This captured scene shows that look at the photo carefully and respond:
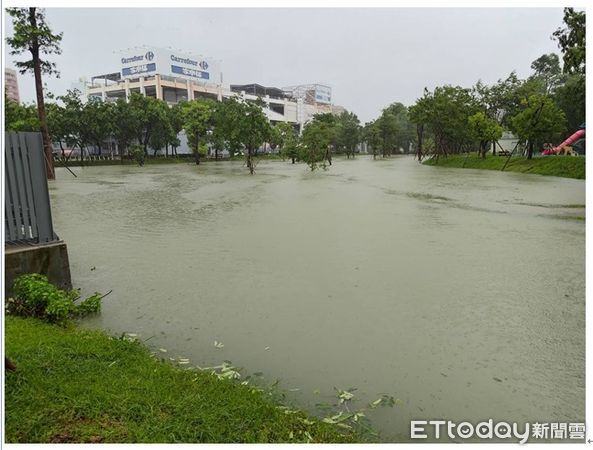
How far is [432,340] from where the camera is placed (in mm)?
2871

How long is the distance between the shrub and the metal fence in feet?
1.38

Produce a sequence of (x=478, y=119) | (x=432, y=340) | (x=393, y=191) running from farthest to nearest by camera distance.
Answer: (x=478, y=119), (x=393, y=191), (x=432, y=340)

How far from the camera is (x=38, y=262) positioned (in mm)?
3416

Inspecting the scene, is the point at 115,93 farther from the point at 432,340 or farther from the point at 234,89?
the point at 432,340

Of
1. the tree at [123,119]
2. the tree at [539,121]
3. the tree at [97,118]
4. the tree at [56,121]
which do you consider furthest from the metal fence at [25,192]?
the tree at [123,119]

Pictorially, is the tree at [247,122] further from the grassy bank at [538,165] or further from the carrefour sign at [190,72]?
the carrefour sign at [190,72]

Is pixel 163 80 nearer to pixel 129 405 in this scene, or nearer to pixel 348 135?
pixel 348 135

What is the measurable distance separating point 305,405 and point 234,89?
6426 centimetres

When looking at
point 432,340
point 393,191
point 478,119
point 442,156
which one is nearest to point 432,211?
point 393,191

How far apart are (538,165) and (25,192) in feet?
71.9

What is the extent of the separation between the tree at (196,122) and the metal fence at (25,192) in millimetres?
30261

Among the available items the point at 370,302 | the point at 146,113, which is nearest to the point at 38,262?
the point at 370,302

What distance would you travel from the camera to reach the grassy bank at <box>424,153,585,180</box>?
1781 cm

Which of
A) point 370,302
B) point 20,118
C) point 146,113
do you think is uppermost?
point 146,113
